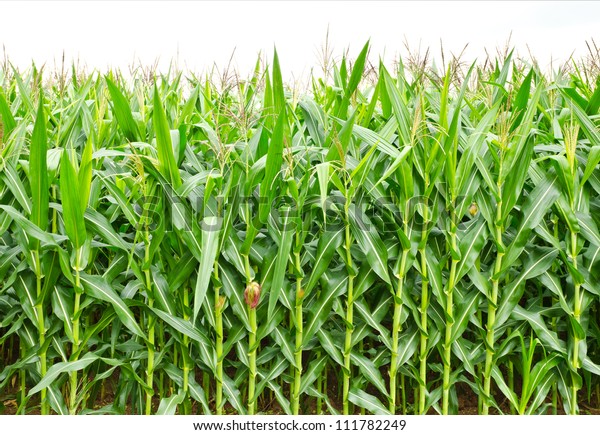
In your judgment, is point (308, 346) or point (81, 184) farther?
point (308, 346)

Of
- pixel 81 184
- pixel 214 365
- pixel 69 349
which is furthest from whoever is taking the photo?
pixel 69 349

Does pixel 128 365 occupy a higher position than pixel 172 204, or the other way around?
pixel 172 204

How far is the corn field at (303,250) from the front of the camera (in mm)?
2662

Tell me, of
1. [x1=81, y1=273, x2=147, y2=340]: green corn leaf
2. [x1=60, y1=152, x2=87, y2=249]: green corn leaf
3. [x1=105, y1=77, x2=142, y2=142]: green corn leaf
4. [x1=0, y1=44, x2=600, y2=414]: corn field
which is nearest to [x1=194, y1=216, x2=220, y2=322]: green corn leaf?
[x1=0, y1=44, x2=600, y2=414]: corn field

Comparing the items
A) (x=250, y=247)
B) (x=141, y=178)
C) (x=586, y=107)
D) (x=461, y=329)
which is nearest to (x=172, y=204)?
(x=141, y=178)

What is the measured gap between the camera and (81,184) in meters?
2.64

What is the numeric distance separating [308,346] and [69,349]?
1.25 m

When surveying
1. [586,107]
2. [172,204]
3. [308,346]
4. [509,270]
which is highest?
[586,107]

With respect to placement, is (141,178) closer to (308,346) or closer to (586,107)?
(308,346)

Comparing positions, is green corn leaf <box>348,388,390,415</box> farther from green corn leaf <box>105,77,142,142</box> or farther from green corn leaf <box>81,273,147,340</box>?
green corn leaf <box>105,77,142,142</box>

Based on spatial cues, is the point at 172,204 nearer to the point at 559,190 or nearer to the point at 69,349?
the point at 69,349

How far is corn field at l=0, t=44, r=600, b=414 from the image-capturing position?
8.73 feet

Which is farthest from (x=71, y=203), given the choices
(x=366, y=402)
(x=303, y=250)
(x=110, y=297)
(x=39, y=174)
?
(x=366, y=402)

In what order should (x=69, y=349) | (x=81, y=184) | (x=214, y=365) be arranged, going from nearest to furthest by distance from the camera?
(x=81, y=184)
(x=214, y=365)
(x=69, y=349)
